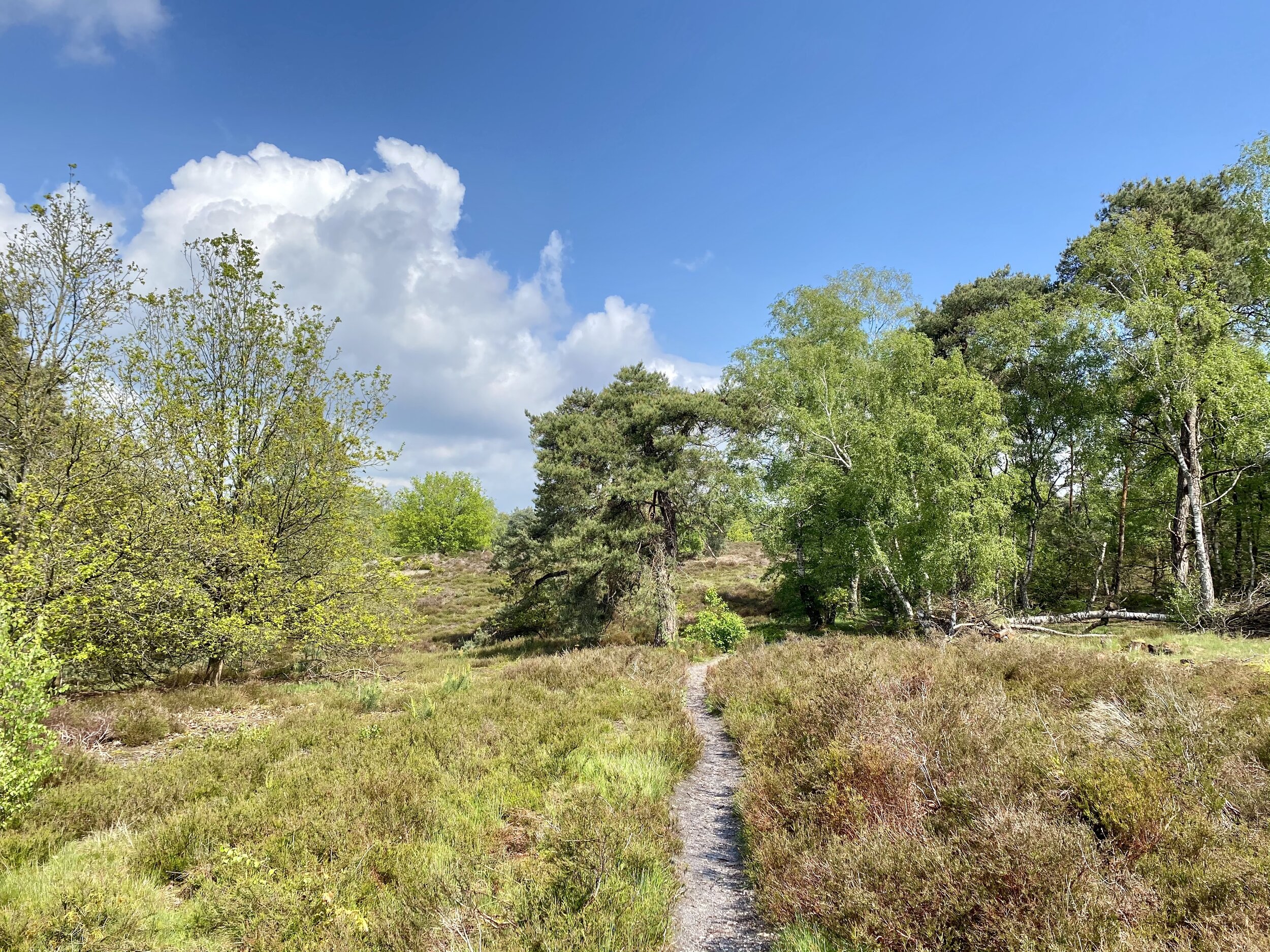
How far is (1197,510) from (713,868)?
1880 centimetres

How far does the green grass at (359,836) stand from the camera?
12.1 feet

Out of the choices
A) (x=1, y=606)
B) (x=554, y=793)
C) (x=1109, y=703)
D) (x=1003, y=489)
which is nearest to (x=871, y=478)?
(x=1003, y=489)

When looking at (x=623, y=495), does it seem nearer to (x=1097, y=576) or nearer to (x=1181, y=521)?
(x=1181, y=521)

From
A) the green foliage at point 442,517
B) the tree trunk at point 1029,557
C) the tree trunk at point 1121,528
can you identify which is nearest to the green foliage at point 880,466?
the tree trunk at point 1029,557

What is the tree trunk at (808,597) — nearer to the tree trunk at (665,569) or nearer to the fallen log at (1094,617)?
the tree trunk at (665,569)

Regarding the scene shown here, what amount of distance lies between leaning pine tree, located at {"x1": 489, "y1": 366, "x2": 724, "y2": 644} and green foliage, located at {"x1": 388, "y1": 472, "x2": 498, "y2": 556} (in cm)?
3644

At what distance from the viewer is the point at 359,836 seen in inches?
194

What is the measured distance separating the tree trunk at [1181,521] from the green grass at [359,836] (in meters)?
18.0

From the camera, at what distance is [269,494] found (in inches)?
464

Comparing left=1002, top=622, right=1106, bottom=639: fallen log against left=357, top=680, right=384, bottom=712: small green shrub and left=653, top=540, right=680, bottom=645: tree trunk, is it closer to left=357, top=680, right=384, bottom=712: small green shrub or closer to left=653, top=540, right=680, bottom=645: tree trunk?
left=653, top=540, right=680, bottom=645: tree trunk

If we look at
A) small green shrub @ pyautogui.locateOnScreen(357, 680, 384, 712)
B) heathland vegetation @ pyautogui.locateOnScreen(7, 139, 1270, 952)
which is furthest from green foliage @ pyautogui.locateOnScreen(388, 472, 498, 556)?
small green shrub @ pyautogui.locateOnScreen(357, 680, 384, 712)

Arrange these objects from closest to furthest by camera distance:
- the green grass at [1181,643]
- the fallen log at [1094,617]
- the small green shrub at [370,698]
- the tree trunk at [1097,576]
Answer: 1. the green grass at [1181,643]
2. the small green shrub at [370,698]
3. the fallen log at [1094,617]
4. the tree trunk at [1097,576]

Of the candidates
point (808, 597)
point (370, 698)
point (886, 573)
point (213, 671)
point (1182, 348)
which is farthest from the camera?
point (808, 597)

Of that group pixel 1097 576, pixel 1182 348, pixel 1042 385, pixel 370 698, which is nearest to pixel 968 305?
pixel 1042 385
